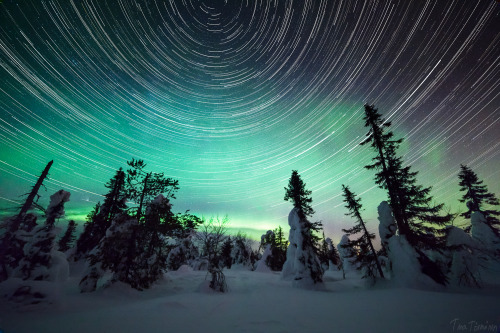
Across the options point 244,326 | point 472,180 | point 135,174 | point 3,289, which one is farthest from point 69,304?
point 472,180

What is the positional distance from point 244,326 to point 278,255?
42.0 m

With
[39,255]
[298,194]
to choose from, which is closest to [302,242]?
[298,194]

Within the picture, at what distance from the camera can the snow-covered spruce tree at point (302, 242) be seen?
15242 millimetres

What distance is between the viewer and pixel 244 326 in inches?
210

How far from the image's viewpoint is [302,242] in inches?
661

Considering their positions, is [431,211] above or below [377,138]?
below

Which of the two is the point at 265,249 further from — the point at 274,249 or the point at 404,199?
the point at 404,199

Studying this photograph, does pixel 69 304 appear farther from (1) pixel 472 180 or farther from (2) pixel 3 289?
(1) pixel 472 180

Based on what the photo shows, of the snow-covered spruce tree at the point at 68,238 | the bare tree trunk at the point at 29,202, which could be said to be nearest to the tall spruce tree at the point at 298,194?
the bare tree trunk at the point at 29,202

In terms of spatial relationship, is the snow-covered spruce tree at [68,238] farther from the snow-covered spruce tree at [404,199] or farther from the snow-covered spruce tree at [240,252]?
the snow-covered spruce tree at [404,199]

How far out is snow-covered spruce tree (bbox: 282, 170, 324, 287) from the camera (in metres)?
15.2

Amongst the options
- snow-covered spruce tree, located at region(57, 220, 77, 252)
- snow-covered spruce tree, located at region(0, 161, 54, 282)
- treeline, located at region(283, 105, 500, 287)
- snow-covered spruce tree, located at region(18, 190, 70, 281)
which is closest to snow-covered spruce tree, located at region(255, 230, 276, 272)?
treeline, located at region(283, 105, 500, 287)

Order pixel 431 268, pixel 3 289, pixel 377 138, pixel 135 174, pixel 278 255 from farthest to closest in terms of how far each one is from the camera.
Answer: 1. pixel 278 255
2. pixel 377 138
3. pixel 135 174
4. pixel 431 268
5. pixel 3 289

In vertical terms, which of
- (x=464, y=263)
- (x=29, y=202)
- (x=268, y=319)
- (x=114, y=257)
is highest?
(x=29, y=202)
